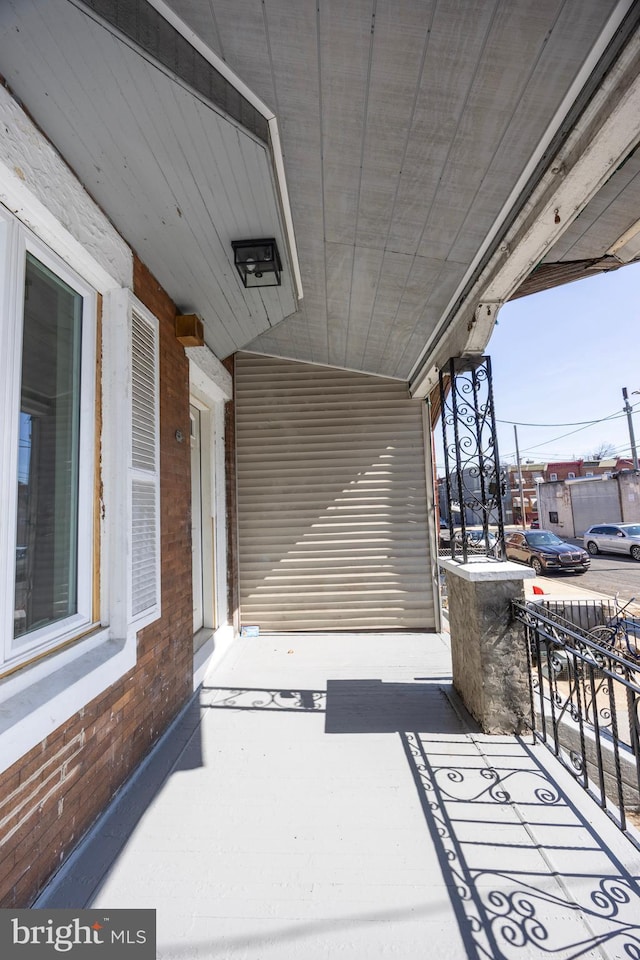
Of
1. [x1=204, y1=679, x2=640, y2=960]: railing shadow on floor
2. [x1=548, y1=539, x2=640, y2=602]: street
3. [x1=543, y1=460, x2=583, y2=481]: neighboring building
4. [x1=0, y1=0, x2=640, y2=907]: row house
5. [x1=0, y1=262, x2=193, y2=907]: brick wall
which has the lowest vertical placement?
[x1=548, y1=539, x2=640, y2=602]: street

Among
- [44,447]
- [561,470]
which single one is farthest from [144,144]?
[561,470]

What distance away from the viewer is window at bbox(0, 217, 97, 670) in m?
1.47

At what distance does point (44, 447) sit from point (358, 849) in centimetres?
200

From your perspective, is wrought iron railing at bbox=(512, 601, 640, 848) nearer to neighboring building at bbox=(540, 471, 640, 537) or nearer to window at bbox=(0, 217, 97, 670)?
window at bbox=(0, 217, 97, 670)

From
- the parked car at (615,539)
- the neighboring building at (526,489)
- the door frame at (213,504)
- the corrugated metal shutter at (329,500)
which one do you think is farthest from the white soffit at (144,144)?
the neighboring building at (526,489)

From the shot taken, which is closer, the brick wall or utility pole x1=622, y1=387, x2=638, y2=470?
the brick wall

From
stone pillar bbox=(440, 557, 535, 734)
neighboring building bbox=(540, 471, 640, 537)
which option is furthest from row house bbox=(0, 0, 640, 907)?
neighboring building bbox=(540, 471, 640, 537)

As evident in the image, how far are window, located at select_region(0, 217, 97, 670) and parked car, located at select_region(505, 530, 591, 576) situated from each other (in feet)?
41.2

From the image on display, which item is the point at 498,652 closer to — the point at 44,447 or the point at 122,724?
the point at 122,724

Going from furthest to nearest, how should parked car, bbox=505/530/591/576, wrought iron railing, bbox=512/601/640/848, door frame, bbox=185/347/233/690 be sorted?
1. parked car, bbox=505/530/591/576
2. door frame, bbox=185/347/233/690
3. wrought iron railing, bbox=512/601/640/848

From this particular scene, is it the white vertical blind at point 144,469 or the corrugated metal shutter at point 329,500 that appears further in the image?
the corrugated metal shutter at point 329,500

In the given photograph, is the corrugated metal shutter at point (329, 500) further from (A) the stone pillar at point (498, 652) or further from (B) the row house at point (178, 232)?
(A) the stone pillar at point (498, 652)

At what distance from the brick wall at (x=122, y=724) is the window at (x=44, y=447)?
0.38 m

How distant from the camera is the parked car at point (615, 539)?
14891mm
